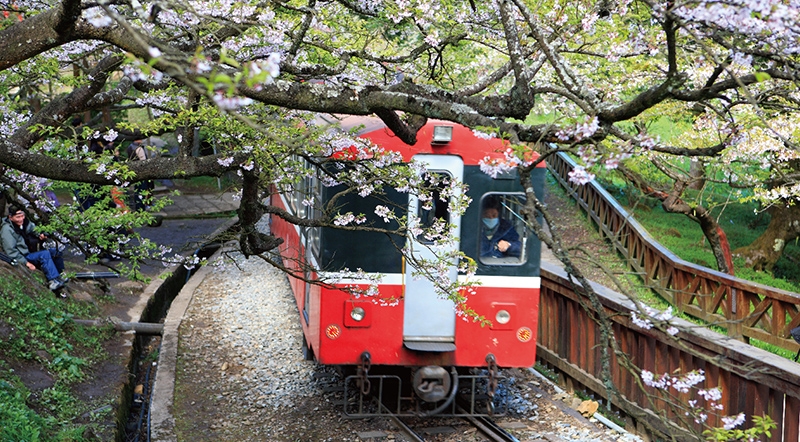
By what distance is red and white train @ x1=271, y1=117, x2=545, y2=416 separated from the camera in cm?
775

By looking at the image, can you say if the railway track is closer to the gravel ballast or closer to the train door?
the gravel ballast

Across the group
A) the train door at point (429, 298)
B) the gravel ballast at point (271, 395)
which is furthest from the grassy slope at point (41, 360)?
the train door at point (429, 298)

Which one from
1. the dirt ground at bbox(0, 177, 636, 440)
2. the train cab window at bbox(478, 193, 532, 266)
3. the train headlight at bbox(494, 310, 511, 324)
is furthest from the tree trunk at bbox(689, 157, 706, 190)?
the train headlight at bbox(494, 310, 511, 324)

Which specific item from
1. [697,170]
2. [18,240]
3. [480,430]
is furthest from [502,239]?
[697,170]

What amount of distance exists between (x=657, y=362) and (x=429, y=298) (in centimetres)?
229

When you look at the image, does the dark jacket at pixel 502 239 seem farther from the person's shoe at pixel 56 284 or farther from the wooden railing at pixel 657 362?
the person's shoe at pixel 56 284

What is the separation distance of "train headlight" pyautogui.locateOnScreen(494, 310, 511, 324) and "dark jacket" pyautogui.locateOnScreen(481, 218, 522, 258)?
0.55 metres

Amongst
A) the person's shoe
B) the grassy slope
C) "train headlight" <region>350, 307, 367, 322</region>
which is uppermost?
"train headlight" <region>350, 307, 367, 322</region>

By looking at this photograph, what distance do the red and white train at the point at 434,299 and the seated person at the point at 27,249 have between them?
4.94m

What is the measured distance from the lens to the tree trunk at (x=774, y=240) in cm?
1385

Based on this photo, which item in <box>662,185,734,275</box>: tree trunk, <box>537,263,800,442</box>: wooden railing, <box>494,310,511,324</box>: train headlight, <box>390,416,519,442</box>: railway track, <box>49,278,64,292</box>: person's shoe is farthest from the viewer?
<box>662,185,734,275</box>: tree trunk

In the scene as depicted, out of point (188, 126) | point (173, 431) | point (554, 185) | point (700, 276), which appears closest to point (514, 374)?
point (700, 276)

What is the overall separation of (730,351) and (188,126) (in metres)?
4.89

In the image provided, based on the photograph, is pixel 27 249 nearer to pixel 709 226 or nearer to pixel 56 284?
pixel 56 284
